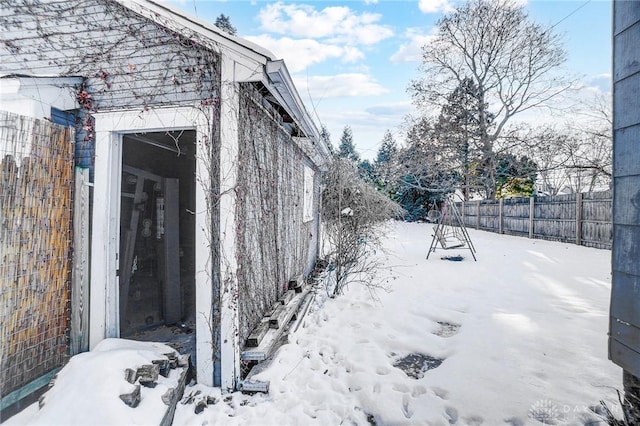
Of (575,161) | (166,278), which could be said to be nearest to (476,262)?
(166,278)

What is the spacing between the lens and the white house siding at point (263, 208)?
292 centimetres

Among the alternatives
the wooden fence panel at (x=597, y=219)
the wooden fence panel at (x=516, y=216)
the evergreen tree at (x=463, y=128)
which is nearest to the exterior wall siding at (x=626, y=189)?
the wooden fence panel at (x=597, y=219)

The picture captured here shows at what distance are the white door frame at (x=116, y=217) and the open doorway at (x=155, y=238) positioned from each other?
954 mm

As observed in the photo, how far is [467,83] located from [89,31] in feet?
63.9

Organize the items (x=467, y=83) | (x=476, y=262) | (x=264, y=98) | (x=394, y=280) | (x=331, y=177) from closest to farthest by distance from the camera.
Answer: (x=264, y=98) → (x=394, y=280) → (x=331, y=177) → (x=476, y=262) → (x=467, y=83)

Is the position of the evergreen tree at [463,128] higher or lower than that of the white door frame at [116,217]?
higher

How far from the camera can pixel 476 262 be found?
7820 millimetres

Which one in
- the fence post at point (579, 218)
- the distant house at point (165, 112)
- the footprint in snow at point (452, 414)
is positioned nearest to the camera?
the footprint in snow at point (452, 414)

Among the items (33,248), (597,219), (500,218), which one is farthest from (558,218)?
(33,248)

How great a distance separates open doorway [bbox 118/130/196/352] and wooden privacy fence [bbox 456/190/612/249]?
1073 cm

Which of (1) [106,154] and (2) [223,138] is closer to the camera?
(2) [223,138]

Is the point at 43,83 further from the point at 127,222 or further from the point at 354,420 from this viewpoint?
the point at 354,420

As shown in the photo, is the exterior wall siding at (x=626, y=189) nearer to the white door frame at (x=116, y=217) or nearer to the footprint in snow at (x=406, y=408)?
the footprint in snow at (x=406, y=408)

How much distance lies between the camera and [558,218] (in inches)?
409
